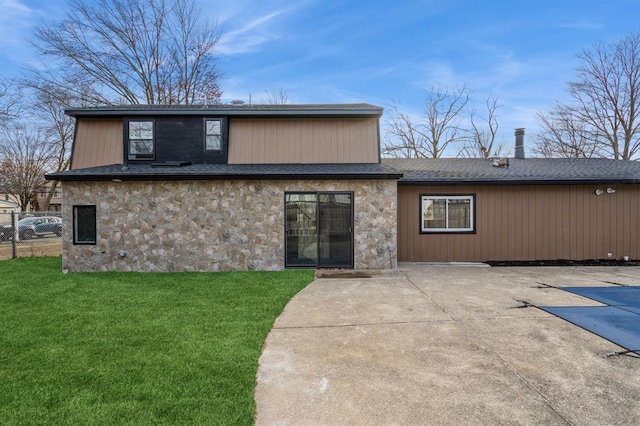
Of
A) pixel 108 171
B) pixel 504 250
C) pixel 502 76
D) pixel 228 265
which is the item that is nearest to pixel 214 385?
pixel 228 265

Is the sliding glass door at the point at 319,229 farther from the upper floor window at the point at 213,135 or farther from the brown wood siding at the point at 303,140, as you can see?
Answer: the upper floor window at the point at 213,135

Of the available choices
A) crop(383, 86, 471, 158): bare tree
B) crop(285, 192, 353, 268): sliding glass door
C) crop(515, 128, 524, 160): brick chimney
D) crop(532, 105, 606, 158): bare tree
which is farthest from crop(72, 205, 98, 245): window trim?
crop(532, 105, 606, 158): bare tree

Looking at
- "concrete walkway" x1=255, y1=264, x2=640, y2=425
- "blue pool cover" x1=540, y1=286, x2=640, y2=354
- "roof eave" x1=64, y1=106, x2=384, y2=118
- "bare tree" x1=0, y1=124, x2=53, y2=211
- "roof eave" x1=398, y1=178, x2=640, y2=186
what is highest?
"bare tree" x1=0, y1=124, x2=53, y2=211

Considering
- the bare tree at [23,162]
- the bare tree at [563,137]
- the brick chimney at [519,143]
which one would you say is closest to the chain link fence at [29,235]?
the bare tree at [23,162]

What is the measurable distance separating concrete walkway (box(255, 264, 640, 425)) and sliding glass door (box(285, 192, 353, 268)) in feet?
8.57

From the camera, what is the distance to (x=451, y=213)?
9852 millimetres

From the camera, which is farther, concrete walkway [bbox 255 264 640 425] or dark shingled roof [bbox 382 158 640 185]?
dark shingled roof [bbox 382 158 640 185]

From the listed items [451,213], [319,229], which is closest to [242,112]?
[319,229]

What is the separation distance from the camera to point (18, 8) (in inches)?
517

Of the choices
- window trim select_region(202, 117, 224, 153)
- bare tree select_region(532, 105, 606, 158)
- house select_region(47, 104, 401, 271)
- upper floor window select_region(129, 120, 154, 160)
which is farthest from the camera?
bare tree select_region(532, 105, 606, 158)

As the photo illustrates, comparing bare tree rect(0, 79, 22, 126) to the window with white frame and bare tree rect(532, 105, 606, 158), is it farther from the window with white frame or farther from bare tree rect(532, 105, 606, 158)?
bare tree rect(532, 105, 606, 158)

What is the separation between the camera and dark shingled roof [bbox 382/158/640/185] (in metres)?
9.48

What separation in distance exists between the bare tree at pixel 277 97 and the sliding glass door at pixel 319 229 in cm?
1523

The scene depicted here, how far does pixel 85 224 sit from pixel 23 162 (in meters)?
27.7
